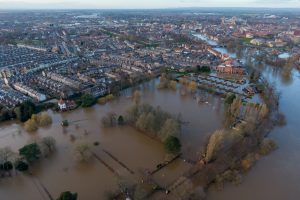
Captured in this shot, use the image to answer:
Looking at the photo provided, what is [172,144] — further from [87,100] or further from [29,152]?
[87,100]

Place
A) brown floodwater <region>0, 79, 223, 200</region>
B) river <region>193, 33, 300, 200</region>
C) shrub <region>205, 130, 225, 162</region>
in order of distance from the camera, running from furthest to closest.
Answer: shrub <region>205, 130, 225, 162</region>, brown floodwater <region>0, 79, 223, 200</region>, river <region>193, 33, 300, 200</region>

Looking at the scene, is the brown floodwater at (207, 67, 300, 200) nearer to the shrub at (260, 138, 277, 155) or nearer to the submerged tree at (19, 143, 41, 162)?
the shrub at (260, 138, 277, 155)

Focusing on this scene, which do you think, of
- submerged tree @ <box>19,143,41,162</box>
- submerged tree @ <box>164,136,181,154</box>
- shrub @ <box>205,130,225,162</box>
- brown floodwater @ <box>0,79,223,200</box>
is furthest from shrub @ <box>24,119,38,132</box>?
shrub @ <box>205,130,225,162</box>

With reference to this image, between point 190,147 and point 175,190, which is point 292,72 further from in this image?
point 175,190

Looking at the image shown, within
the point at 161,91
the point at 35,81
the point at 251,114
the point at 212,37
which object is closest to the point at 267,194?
the point at 251,114

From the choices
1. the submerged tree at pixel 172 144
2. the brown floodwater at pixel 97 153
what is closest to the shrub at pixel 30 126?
the brown floodwater at pixel 97 153

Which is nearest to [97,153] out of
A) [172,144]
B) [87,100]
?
[172,144]

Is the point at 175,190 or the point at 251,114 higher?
the point at 251,114

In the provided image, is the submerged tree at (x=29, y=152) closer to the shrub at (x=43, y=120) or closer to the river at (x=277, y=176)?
the shrub at (x=43, y=120)

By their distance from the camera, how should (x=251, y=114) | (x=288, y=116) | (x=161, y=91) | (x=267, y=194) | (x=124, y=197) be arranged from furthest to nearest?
(x=161, y=91) < (x=288, y=116) < (x=251, y=114) < (x=267, y=194) < (x=124, y=197)
